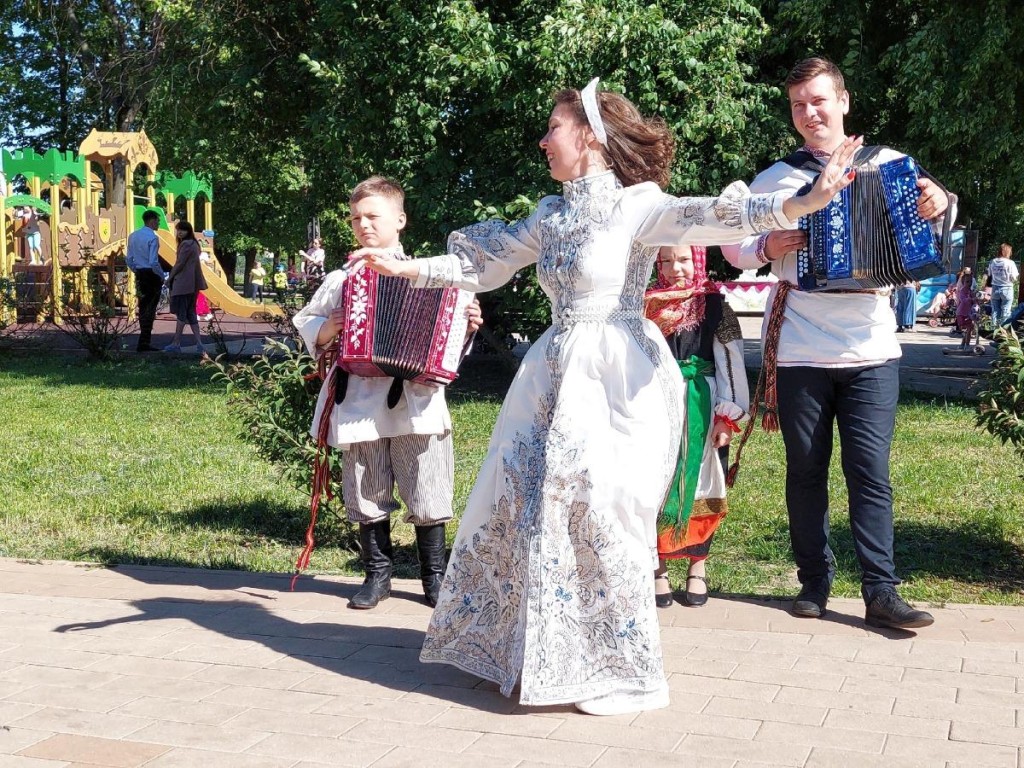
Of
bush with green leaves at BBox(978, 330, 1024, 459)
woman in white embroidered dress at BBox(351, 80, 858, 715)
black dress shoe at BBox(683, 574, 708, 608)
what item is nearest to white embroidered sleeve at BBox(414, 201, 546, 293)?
woman in white embroidered dress at BBox(351, 80, 858, 715)

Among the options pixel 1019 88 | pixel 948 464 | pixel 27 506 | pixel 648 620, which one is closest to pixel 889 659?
pixel 648 620

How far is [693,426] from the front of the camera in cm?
526

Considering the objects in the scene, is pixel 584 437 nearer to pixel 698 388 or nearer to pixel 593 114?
pixel 593 114

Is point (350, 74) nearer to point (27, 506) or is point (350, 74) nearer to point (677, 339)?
point (27, 506)

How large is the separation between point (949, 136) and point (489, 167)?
4.86 meters

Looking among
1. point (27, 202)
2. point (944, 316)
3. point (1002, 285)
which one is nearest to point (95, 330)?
point (27, 202)

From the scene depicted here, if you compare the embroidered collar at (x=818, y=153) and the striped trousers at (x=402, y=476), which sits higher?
the embroidered collar at (x=818, y=153)

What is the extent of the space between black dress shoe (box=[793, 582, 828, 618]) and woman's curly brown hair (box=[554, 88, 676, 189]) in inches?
75.7

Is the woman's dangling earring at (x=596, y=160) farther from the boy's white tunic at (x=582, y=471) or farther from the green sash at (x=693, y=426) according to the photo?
the green sash at (x=693, y=426)

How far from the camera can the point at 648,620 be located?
3982mm

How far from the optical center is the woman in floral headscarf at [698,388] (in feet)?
17.1

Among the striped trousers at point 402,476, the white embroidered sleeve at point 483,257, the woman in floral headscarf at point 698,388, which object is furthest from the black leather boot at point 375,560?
the white embroidered sleeve at point 483,257

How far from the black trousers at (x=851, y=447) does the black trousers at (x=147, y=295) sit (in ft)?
47.5

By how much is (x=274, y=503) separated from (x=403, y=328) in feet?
9.55
